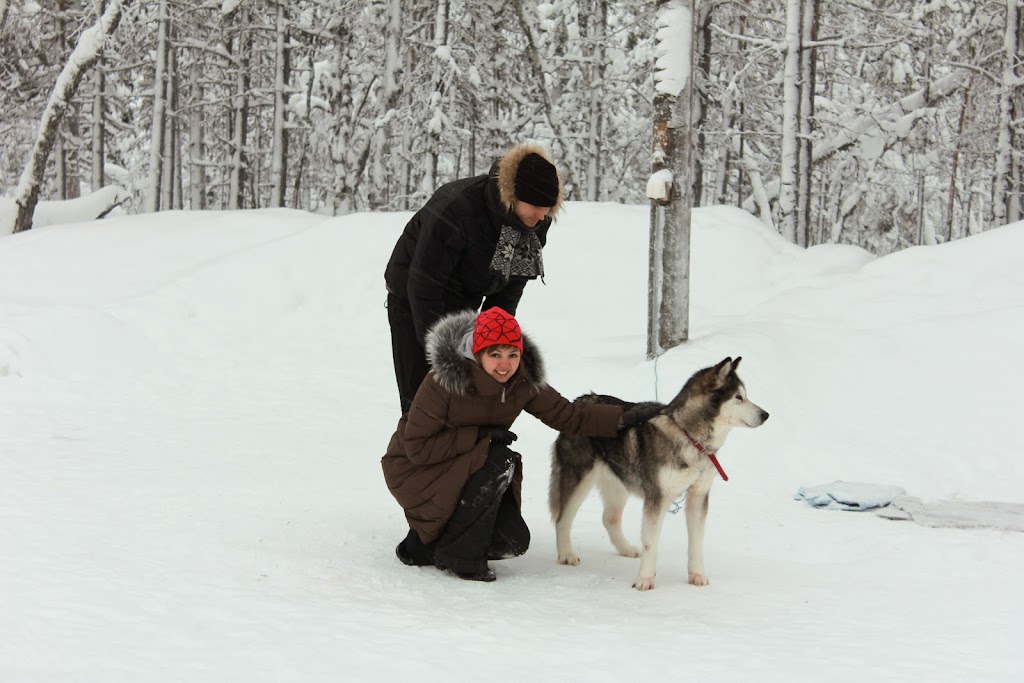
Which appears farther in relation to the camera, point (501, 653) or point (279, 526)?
point (279, 526)

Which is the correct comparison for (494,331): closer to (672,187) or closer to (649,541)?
(649,541)

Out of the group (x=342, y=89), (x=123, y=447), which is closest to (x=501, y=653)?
(x=123, y=447)

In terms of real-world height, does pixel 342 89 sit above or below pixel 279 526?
above

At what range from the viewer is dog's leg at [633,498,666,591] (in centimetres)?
438

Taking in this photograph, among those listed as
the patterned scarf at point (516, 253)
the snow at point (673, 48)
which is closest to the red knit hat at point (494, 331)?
the patterned scarf at point (516, 253)

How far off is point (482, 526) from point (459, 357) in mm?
842

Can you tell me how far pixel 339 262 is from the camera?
13344 millimetres

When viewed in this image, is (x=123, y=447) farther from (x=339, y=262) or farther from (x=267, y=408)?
(x=339, y=262)

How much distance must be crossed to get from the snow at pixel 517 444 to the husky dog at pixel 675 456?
280 millimetres

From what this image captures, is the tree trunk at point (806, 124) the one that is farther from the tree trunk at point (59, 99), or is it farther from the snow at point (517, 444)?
the tree trunk at point (59, 99)

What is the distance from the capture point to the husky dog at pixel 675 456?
4410mm

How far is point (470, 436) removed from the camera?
14.3ft

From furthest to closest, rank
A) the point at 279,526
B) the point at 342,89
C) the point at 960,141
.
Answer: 1. the point at 342,89
2. the point at 960,141
3. the point at 279,526

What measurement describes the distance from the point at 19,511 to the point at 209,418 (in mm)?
3843
